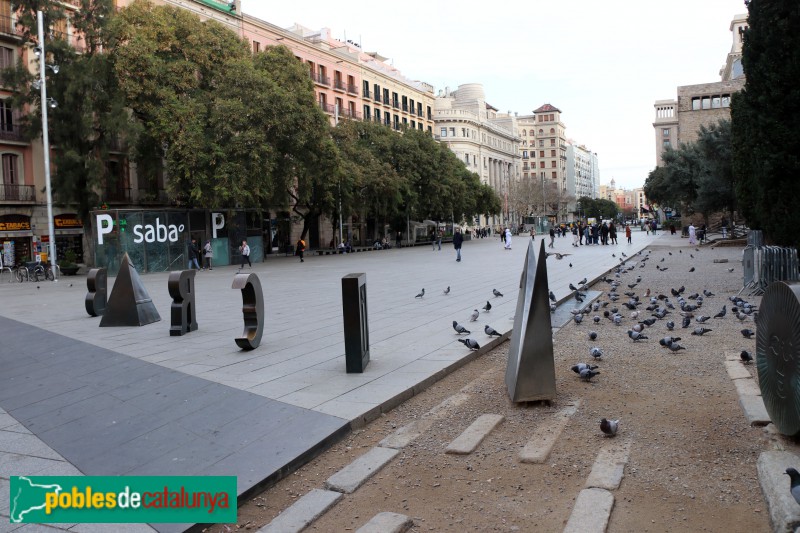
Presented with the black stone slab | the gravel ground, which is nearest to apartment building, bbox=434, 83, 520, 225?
the gravel ground

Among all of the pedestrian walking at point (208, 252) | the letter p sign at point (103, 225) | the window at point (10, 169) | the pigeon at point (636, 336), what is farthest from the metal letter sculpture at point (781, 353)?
the window at point (10, 169)

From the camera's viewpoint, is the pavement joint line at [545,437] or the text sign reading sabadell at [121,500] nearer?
the text sign reading sabadell at [121,500]

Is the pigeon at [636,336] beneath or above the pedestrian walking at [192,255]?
beneath

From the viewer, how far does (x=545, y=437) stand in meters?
4.71

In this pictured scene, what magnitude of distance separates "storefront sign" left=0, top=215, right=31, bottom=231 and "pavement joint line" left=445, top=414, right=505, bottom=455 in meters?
35.1

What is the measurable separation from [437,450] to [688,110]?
72343mm

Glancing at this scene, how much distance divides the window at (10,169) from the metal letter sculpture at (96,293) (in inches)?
1007

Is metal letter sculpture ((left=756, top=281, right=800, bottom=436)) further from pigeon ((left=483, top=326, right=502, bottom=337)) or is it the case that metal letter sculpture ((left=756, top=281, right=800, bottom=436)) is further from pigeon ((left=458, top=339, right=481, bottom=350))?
pigeon ((left=483, top=326, right=502, bottom=337))

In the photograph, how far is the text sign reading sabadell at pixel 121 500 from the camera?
3.46 m

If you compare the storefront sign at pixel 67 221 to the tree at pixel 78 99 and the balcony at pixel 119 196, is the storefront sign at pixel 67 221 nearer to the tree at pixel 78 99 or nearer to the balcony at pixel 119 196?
the balcony at pixel 119 196

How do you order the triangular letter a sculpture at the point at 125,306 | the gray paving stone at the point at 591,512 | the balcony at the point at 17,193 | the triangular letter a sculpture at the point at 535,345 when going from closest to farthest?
the gray paving stone at the point at 591,512 → the triangular letter a sculpture at the point at 535,345 → the triangular letter a sculpture at the point at 125,306 → the balcony at the point at 17,193

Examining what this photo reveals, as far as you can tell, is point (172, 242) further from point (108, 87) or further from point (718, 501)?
point (718, 501)

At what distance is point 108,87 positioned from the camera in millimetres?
30906

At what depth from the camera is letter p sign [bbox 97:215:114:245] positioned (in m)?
26.4
